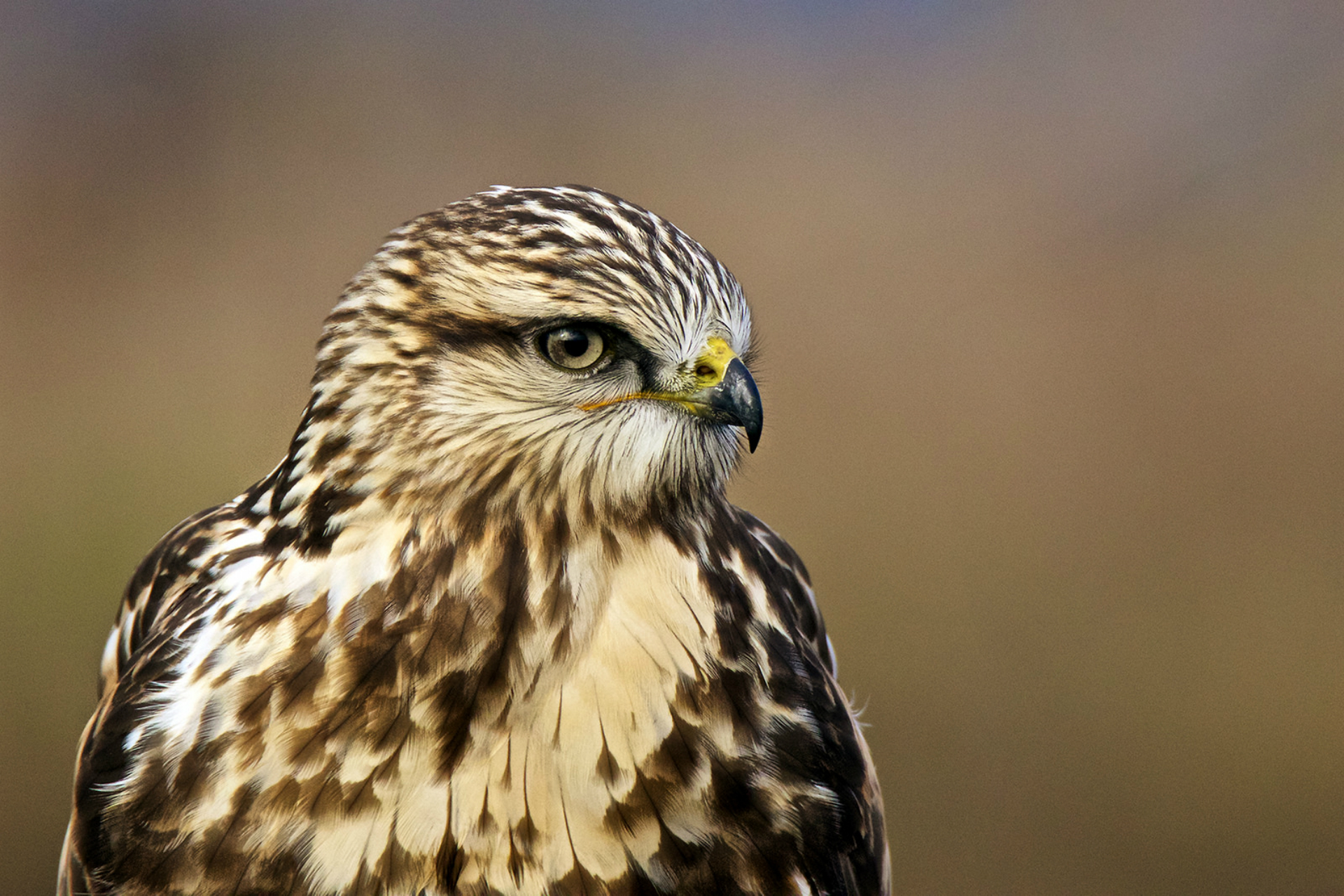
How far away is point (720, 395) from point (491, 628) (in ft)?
0.98

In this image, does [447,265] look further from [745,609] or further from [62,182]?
[62,182]

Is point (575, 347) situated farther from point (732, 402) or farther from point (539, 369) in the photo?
point (732, 402)

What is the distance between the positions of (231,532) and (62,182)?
94.1 inches

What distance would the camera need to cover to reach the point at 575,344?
100cm

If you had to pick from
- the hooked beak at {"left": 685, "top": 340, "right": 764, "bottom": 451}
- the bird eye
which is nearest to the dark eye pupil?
the bird eye

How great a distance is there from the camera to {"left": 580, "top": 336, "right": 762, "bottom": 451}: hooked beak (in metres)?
1.02

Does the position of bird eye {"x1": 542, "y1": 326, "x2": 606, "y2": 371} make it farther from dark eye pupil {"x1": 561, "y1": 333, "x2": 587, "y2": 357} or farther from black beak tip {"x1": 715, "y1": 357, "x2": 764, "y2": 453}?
black beak tip {"x1": 715, "y1": 357, "x2": 764, "y2": 453}

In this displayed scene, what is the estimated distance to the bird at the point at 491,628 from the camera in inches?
38.9

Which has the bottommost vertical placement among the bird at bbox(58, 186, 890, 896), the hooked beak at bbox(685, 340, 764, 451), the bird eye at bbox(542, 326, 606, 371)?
the bird at bbox(58, 186, 890, 896)

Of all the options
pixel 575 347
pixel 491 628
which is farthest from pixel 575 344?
pixel 491 628

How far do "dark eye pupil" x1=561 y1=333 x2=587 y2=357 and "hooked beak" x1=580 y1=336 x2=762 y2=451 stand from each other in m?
0.05

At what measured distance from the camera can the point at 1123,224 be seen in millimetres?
3283

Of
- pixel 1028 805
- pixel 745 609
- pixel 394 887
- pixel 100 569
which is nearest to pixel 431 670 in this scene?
pixel 394 887

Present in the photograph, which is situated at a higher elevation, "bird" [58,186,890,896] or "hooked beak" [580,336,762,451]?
"hooked beak" [580,336,762,451]
